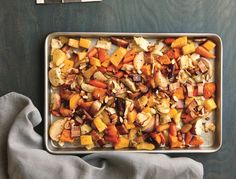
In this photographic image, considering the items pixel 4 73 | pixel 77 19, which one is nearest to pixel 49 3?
pixel 77 19

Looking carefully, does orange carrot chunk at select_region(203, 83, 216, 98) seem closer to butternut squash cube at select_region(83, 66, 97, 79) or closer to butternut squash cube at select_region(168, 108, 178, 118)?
butternut squash cube at select_region(168, 108, 178, 118)

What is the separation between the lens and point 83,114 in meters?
1.02

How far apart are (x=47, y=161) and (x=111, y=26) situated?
0.34 meters

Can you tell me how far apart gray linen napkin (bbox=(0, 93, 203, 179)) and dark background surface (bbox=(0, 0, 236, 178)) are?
0.04m

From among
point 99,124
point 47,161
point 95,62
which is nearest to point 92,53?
→ point 95,62

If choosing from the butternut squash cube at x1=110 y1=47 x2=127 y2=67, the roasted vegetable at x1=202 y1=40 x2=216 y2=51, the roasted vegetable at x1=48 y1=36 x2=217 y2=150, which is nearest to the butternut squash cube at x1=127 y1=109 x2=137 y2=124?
the roasted vegetable at x1=48 y1=36 x2=217 y2=150

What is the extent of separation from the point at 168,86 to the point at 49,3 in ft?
1.11

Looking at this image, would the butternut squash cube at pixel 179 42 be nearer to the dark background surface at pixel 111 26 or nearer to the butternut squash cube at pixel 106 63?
the dark background surface at pixel 111 26

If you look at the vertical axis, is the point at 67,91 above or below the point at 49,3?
below

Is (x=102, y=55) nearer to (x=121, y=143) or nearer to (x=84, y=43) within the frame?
(x=84, y=43)

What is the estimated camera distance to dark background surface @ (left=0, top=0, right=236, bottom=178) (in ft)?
3.42

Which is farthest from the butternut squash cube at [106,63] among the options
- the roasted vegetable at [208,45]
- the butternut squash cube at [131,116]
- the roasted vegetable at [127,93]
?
the roasted vegetable at [208,45]

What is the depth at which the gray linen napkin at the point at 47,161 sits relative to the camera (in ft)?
3.25

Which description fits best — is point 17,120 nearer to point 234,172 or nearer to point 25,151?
point 25,151
